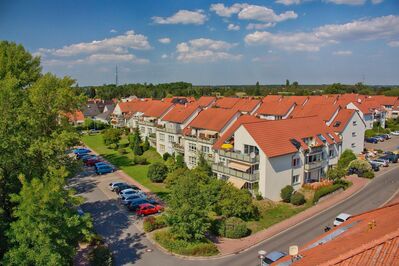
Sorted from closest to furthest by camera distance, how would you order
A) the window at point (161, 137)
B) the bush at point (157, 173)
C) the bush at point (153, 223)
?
1. the bush at point (153, 223)
2. the bush at point (157, 173)
3. the window at point (161, 137)

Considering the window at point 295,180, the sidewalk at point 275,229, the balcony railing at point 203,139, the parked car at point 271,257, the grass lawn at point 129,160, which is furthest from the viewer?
the balcony railing at point 203,139

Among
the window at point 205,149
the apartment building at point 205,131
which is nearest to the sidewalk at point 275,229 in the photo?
the apartment building at point 205,131

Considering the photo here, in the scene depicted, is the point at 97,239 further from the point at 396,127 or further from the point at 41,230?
the point at 396,127

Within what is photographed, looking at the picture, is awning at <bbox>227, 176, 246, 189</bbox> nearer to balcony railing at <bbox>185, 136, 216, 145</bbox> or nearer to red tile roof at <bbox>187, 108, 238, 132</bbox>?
balcony railing at <bbox>185, 136, 216, 145</bbox>

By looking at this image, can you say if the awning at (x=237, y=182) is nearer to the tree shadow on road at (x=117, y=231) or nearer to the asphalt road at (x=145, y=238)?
the asphalt road at (x=145, y=238)

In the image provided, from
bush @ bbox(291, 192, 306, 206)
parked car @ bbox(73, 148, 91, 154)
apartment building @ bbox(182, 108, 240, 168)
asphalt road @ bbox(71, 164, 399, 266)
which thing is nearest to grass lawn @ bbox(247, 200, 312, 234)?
bush @ bbox(291, 192, 306, 206)

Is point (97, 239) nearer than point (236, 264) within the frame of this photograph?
No

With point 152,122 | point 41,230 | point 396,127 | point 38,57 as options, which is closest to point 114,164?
point 152,122
